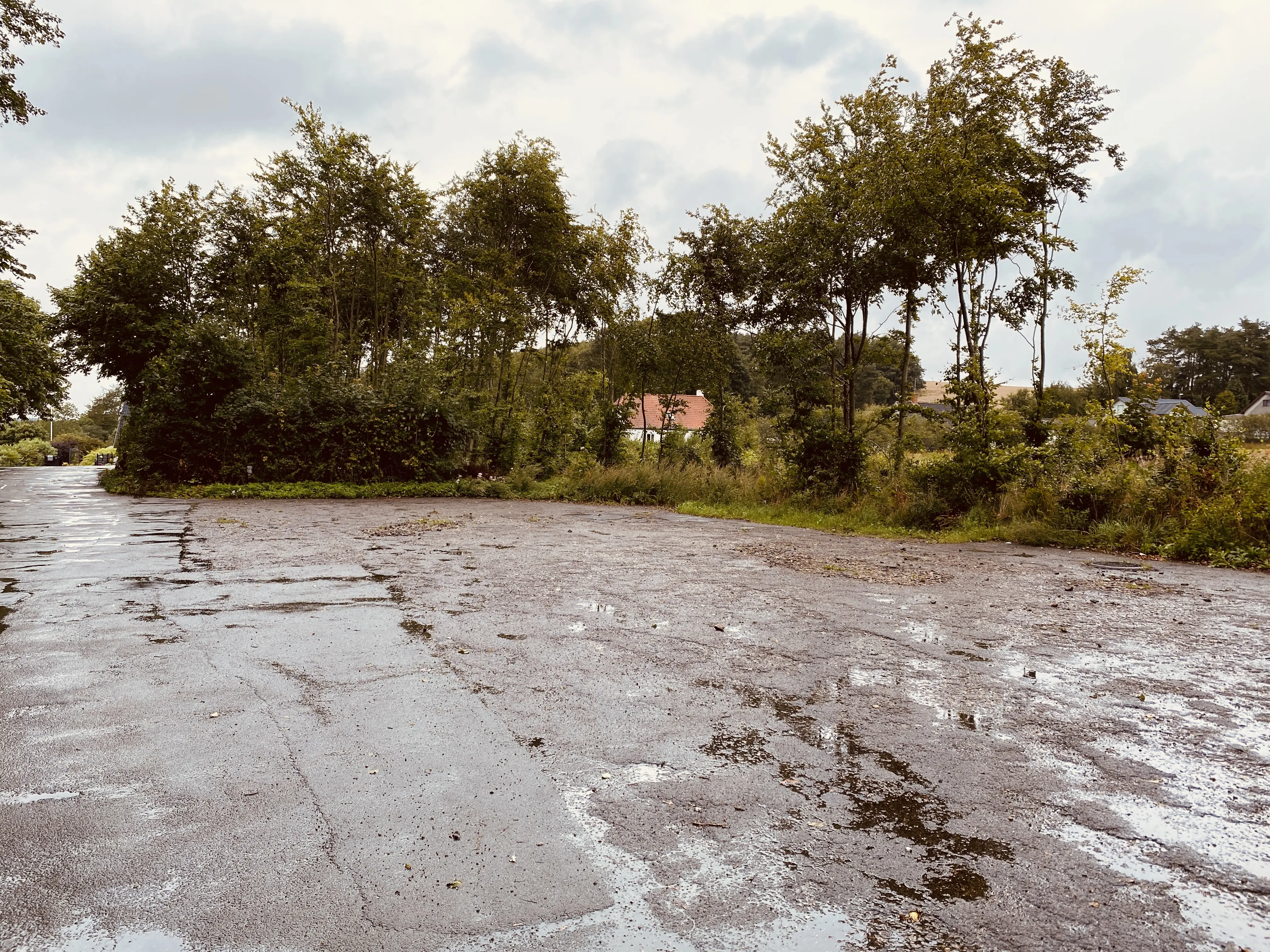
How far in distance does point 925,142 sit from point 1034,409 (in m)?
5.09

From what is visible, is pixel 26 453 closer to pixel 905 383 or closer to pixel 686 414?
pixel 686 414

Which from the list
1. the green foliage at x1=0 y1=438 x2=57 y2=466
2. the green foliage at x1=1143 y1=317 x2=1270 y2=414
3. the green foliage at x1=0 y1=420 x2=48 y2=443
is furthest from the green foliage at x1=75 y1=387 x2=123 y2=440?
the green foliage at x1=1143 y1=317 x2=1270 y2=414

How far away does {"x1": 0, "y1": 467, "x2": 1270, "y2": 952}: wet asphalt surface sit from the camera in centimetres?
209

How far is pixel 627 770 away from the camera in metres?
3.05

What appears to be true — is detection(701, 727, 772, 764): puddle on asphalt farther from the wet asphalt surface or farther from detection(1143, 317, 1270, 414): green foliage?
detection(1143, 317, 1270, 414): green foliage

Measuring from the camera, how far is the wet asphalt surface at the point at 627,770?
2094 mm

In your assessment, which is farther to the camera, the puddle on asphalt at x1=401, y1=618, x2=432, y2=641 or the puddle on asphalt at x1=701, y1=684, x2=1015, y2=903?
the puddle on asphalt at x1=401, y1=618, x2=432, y2=641

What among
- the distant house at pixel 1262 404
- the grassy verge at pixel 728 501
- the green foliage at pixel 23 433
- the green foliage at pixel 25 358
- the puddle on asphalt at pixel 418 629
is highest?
the distant house at pixel 1262 404

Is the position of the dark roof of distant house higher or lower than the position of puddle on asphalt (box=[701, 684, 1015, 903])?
higher

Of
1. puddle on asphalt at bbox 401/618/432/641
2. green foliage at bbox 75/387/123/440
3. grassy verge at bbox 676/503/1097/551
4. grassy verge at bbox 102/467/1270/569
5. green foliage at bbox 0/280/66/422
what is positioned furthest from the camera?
green foliage at bbox 75/387/123/440

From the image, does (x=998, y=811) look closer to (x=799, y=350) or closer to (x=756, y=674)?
(x=756, y=674)

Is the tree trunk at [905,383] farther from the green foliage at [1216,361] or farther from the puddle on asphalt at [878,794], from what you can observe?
the green foliage at [1216,361]

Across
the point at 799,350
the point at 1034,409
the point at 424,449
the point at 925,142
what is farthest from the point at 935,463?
the point at 424,449

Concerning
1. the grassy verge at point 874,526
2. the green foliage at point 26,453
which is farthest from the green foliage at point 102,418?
the grassy verge at point 874,526
